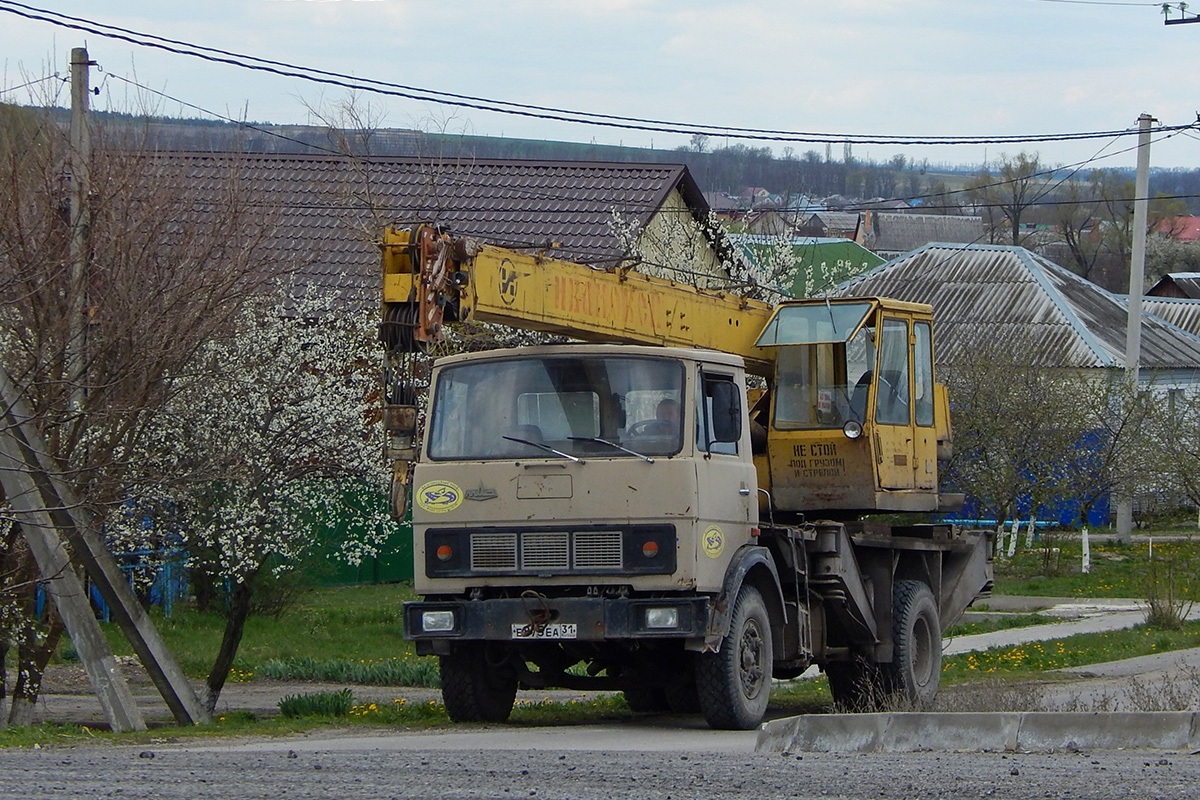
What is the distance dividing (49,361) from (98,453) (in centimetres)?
109

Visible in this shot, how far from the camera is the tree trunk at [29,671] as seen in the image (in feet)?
47.8

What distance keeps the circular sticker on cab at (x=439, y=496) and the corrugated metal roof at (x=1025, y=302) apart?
2876 centimetres

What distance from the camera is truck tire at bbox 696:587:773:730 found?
11.3 m

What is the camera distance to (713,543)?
11.3 metres

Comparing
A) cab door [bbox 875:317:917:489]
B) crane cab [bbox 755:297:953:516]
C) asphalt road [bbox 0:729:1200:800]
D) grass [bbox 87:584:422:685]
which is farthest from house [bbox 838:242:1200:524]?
asphalt road [bbox 0:729:1200:800]

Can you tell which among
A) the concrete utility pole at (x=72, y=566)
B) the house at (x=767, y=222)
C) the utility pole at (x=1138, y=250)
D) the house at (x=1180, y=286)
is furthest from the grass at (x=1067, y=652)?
the house at (x=1180, y=286)

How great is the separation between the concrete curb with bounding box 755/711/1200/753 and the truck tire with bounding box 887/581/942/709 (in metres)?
3.54

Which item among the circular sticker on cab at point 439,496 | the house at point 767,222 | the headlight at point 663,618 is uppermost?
the house at point 767,222

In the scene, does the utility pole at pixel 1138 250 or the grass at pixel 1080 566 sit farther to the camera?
the utility pole at pixel 1138 250

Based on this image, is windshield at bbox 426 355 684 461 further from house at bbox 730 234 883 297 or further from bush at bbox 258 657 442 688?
house at bbox 730 234 883 297

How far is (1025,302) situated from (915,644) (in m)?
32.3

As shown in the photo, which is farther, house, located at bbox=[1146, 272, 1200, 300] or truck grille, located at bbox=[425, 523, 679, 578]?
house, located at bbox=[1146, 272, 1200, 300]

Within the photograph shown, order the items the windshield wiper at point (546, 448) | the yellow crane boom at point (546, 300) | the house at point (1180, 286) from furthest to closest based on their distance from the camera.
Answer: the house at point (1180, 286) → the windshield wiper at point (546, 448) → the yellow crane boom at point (546, 300)

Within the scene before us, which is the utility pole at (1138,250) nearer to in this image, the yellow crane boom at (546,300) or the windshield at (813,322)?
the windshield at (813,322)
